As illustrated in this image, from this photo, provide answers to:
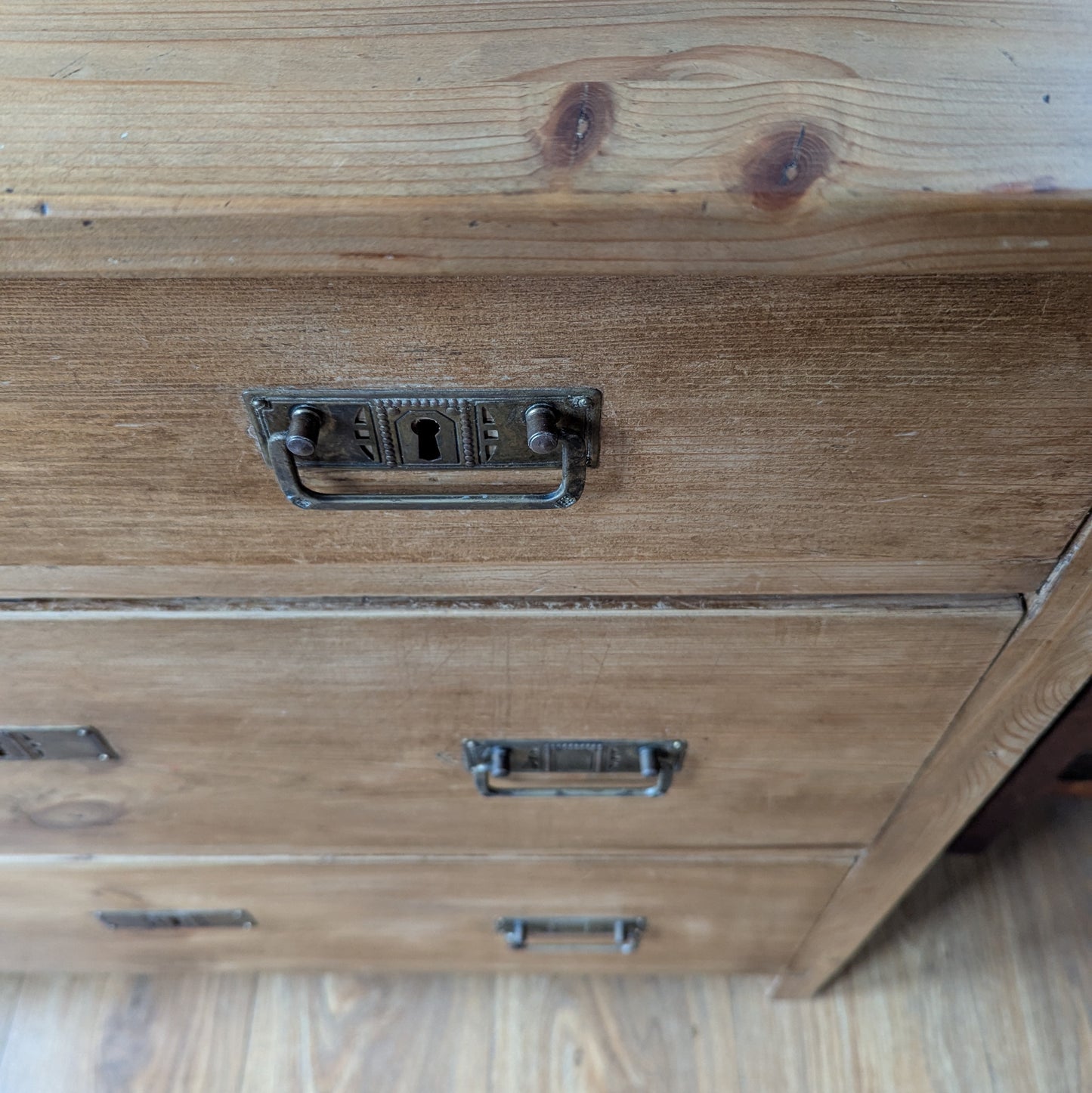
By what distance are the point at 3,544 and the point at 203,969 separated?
23.2 inches

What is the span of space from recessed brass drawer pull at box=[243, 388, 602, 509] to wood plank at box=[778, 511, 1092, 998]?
221 mm

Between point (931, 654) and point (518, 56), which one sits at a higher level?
point (518, 56)

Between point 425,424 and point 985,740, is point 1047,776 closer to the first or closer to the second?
point 985,740

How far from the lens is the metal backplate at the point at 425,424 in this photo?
0.35 metres

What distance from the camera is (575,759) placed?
1.77ft

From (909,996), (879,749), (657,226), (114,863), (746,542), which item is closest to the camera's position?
(657,226)

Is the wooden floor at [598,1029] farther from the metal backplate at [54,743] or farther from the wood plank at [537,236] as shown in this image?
the wood plank at [537,236]

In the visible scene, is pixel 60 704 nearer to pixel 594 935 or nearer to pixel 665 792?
pixel 665 792

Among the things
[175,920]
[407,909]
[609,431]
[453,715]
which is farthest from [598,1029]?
[609,431]

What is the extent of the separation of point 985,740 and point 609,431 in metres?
0.31

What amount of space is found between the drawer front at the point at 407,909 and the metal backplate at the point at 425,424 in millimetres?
383

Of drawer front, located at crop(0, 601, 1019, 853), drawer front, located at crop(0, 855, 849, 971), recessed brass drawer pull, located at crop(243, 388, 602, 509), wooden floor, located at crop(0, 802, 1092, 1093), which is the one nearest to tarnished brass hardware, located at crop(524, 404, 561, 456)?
recessed brass drawer pull, located at crop(243, 388, 602, 509)

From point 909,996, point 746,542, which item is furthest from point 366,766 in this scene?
point 909,996

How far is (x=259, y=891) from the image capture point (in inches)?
27.7
